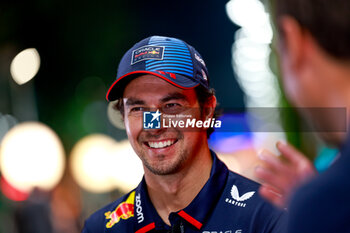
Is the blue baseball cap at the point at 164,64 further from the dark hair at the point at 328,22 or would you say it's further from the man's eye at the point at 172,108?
the dark hair at the point at 328,22

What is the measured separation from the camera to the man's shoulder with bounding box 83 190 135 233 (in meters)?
3.45

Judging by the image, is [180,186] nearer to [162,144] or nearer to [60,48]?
[162,144]

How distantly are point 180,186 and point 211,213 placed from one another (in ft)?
1.14

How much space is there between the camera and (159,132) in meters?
3.51

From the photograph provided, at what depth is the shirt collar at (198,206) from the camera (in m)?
3.18

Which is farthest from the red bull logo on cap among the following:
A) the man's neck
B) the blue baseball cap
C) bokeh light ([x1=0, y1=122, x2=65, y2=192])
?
bokeh light ([x1=0, y1=122, x2=65, y2=192])

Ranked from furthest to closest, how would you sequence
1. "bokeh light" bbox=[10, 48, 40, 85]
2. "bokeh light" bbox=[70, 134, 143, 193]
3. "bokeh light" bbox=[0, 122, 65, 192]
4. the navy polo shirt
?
"bokeh light" bbox=[70, 134, 143, 193] < "bokeh light" bbox=[10, 48, 40, 85] < "bokeh light" bbox=[0, 122, 65, 192] < the navy polo shirt

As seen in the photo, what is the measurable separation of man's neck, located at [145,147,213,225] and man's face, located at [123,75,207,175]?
0.21 feet

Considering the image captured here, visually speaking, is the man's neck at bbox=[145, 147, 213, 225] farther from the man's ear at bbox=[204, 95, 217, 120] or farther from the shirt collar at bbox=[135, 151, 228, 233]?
the man's ear at bbox=[204, 95, 217, 120]

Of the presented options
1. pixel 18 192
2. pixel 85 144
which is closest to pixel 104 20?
pixel 18 192

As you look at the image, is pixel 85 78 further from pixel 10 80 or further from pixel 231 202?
pixel 231 202

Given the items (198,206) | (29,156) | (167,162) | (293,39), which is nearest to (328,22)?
A: (293,39)

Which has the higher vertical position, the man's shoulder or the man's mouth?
the man's mouth

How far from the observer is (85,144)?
25016mm
